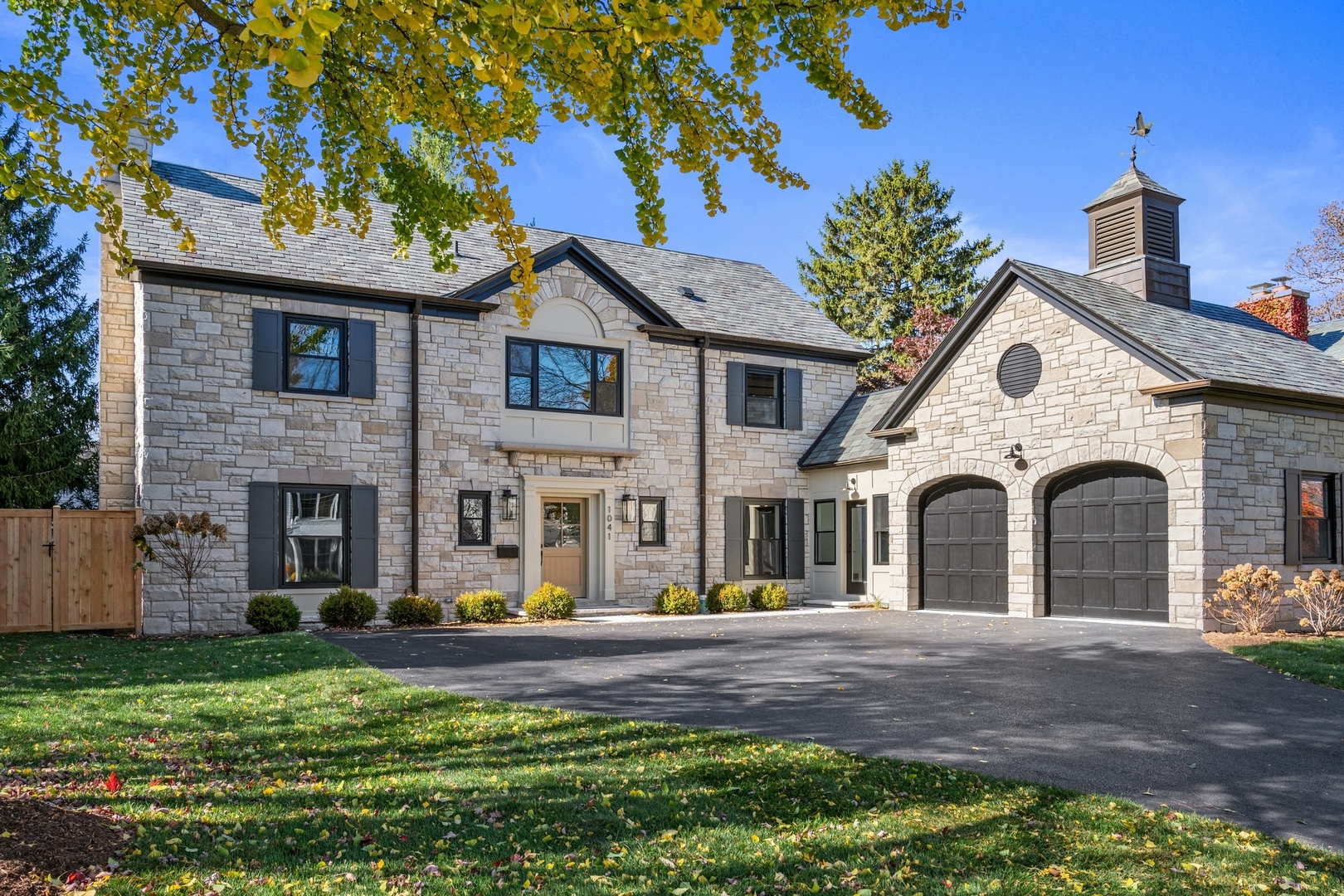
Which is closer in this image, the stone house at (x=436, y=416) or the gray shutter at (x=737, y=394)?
the stone house at (x=436, y=416)

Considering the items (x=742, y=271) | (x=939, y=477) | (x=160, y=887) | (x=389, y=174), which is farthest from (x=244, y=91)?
(x=742, y=271)

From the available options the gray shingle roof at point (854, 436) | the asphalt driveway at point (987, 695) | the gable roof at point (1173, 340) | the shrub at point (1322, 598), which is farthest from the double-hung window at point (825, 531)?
the shrub at point (1322, 598)

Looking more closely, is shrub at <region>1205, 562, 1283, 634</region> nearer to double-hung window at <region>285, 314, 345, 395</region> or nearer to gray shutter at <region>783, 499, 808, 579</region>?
gray shutter at <region>783, 499, 808, 579</region>

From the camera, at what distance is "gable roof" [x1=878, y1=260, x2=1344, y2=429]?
14805 millimetres

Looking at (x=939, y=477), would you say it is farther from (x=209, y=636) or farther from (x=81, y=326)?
(x=81, y=326)

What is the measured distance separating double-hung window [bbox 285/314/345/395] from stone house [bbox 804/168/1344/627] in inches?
390

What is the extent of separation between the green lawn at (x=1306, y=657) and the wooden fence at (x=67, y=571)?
1529 centimetres

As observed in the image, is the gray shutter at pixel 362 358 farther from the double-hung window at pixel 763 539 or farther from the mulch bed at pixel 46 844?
the mulch bed at pixel 46 844

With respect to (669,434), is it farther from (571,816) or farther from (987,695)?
(571,816)

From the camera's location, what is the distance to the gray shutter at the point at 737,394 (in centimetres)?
2092

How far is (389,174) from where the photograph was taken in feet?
21.5

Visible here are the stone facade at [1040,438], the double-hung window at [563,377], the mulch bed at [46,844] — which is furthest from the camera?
the double-hung window at [563,377]

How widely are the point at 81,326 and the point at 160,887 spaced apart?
22.6 m

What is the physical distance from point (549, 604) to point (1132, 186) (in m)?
12.7
